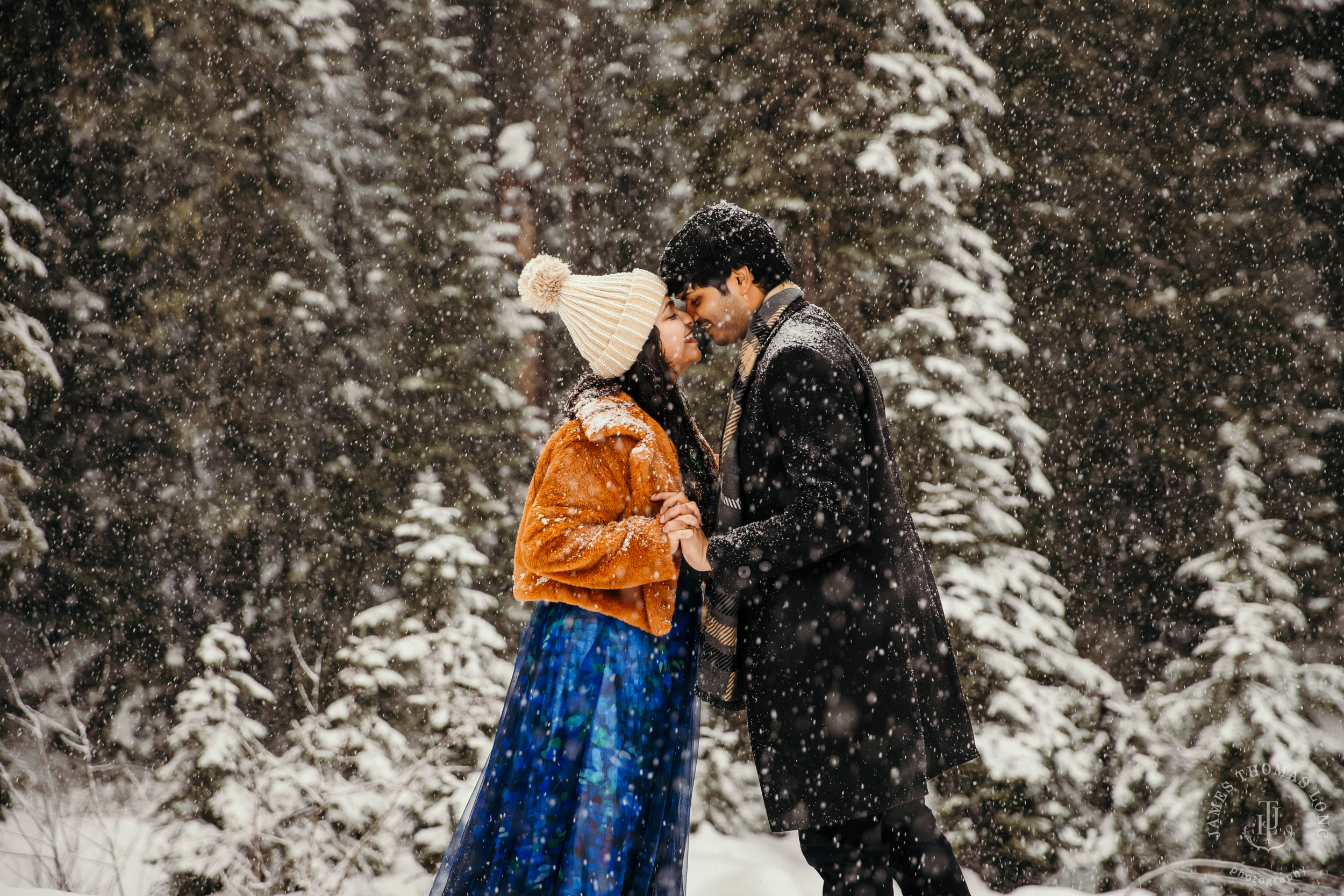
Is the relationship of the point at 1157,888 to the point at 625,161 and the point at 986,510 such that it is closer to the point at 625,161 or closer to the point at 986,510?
the point at 986,510

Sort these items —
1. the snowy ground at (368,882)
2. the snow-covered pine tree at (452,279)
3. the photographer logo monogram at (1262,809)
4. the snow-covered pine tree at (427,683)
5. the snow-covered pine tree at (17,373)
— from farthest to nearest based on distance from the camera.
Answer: the snow-covered pine tree at (452,279) < the snow-covered pine tree at (17,373) < the snow-covered pine tree at (427,683) < the photographer logo monogram at (1262,809) < the snowy ground at (368,882)

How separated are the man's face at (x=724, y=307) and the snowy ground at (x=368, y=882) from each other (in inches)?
116

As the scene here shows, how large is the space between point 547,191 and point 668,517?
14.5ft

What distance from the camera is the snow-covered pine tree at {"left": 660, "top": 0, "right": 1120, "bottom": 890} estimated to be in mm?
4262

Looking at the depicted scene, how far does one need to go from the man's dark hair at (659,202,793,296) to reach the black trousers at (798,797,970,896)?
1.55 meters

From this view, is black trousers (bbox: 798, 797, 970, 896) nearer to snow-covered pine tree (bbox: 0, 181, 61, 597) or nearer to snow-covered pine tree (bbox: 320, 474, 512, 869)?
snow-covered pine tree (bbox: 320, 474, 512, 869)

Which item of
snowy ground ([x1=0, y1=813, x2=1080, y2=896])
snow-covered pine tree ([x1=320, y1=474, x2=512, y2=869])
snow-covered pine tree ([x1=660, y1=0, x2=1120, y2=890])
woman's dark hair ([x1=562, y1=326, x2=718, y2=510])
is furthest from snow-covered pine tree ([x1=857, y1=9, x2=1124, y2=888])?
snow-covered pine tree ([x1=320, y1=474, x2=512, y2=869])

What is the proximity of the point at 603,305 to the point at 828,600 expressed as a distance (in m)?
1.07

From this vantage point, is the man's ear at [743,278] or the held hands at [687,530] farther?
the man's ear at [743,278]

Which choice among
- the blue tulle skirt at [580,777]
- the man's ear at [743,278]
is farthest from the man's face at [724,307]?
the blue tulle skirt at [580,777]

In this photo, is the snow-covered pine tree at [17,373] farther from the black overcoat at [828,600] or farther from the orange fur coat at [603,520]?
the black overcoat at [828,600]

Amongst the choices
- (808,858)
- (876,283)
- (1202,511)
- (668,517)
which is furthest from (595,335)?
(1202,511)

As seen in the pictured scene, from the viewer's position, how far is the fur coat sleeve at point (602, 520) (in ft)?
7.27

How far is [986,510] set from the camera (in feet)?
14.6
